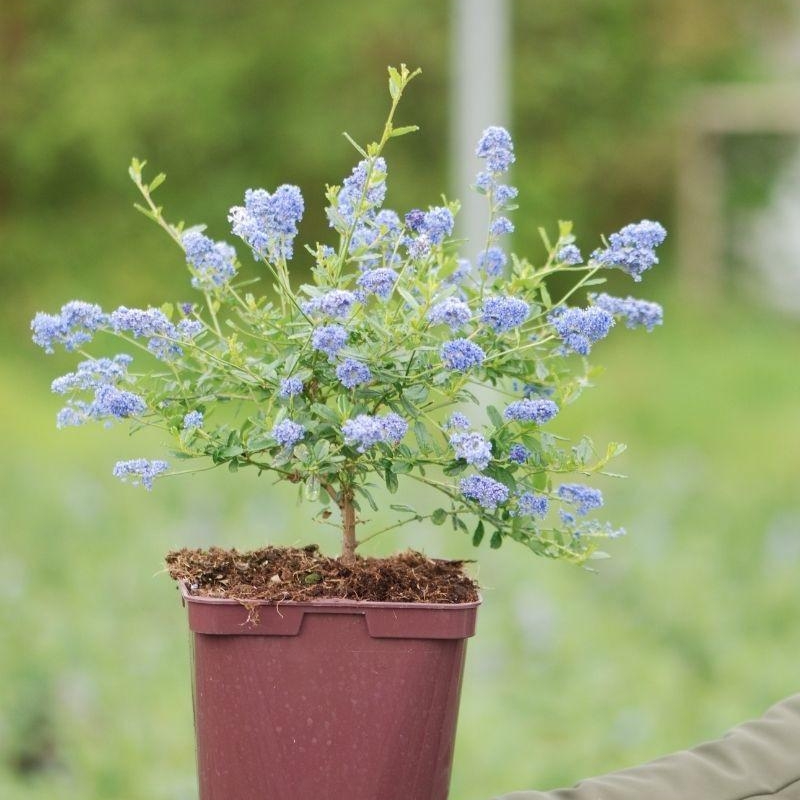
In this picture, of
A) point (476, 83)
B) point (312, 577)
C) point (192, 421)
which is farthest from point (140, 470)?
point (476, 83)

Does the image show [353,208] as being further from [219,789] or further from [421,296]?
[219,789]

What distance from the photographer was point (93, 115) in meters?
9.66

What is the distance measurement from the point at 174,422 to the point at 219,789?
325mm

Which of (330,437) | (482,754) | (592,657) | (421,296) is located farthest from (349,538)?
(592,657)

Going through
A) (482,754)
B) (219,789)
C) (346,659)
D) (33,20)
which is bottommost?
(482,754)

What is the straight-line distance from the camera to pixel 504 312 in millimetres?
1252

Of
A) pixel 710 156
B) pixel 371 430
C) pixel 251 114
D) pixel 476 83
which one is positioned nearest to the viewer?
pixel 371 430

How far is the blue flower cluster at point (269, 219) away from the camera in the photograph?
1.27m

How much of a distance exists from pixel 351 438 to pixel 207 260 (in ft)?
0.79

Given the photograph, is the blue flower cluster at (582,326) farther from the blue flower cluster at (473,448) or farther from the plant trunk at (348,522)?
the plant trunk at (348,522)

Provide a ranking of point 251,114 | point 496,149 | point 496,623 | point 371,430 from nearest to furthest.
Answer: point 371,430 → point 496,149 → point 496,623 → point 251,114

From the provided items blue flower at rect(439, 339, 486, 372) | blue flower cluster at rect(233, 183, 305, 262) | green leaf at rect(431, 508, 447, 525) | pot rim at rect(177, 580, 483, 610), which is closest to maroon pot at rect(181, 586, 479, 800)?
pot rim at rect(177, 580, 483, 610)

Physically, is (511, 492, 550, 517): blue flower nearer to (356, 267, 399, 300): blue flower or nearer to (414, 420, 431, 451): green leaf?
(414, 420, 431, 451): green leaf

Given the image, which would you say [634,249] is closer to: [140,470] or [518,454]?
[518,454]
